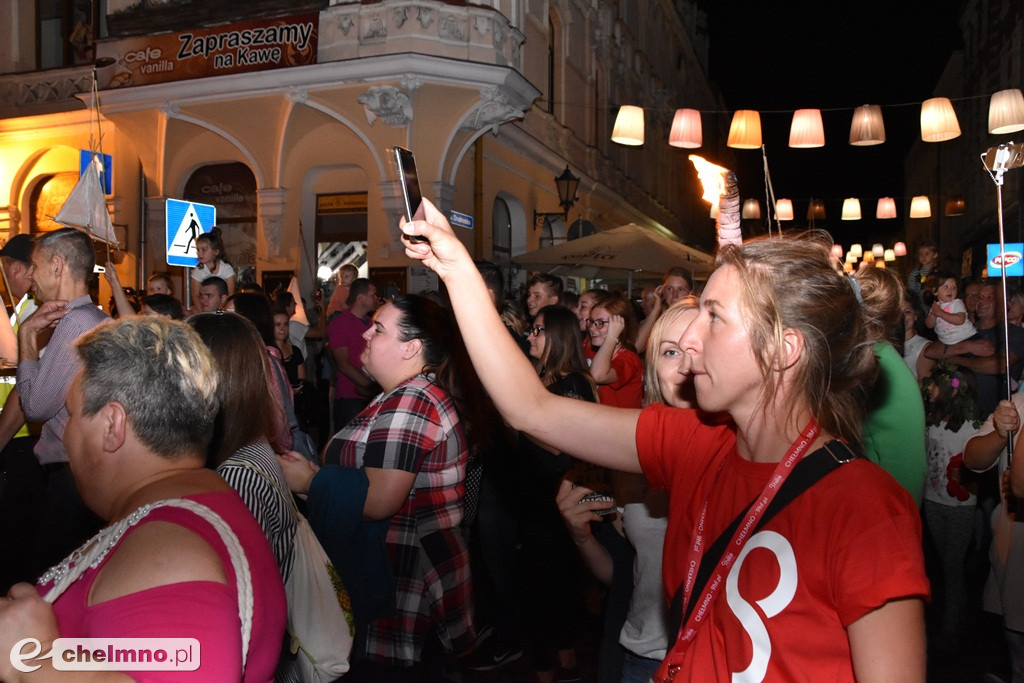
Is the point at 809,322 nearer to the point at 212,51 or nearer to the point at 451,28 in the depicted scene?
the point at 451,28

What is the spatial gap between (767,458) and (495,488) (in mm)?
3612

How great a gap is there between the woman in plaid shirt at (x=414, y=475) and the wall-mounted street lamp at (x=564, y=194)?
47.3 feet

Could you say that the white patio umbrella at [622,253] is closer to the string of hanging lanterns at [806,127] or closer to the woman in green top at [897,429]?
the string of hanging lanterns at [806,127]

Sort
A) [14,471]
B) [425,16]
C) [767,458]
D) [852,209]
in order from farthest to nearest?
1. [852,209]
2. [425,16]
3. [14,471]
4. [767,458]

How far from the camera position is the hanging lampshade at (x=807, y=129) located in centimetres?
1426

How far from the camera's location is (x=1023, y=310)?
7797mm

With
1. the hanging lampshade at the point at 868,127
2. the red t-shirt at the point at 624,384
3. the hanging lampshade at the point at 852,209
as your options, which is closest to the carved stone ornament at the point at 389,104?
the hanging lampshade at the point at 868,127

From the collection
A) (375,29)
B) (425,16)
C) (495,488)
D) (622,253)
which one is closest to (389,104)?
(375,29)

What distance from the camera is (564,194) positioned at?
58.4 ft

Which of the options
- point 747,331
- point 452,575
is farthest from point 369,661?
point 747,331

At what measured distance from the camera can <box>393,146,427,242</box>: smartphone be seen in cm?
199

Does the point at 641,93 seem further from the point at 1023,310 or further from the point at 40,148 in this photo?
the point at 1023,310

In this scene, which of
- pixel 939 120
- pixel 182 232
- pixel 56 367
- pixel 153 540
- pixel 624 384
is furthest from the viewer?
pixel 939 120

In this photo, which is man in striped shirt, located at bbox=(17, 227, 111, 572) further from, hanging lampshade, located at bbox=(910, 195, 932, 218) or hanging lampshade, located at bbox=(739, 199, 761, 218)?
hanging lampshade, located at bbox=(910, 195, 932, 218)
